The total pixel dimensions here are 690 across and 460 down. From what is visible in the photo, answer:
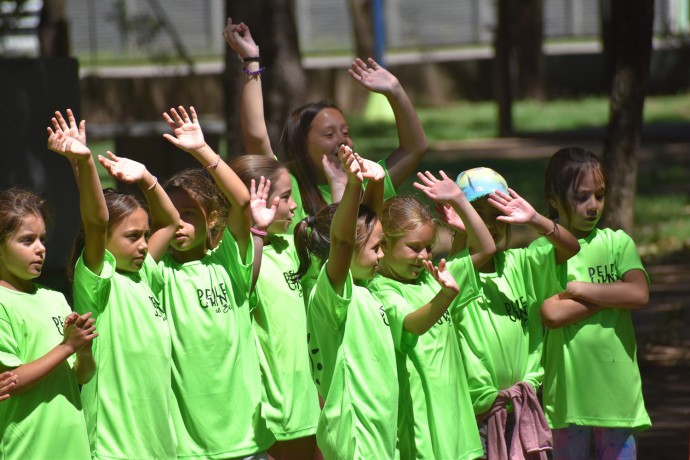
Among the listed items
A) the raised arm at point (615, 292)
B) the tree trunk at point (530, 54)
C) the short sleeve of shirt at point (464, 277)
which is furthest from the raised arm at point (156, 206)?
the tree trunk at point (530, 54)

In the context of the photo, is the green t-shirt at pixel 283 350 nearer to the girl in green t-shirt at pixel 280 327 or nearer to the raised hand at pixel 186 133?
the girl in green t-shirt at pixel 280 327

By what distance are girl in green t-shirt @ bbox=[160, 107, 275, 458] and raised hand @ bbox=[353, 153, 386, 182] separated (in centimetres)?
53

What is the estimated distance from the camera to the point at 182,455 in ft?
15.4

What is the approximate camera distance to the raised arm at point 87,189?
13.8 feet

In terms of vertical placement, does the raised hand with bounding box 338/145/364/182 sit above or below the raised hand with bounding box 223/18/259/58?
below

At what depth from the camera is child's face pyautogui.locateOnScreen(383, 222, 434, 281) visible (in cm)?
472

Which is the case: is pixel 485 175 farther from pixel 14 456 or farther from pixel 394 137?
pixel 394 137

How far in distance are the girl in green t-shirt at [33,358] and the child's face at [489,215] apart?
5.52 feet

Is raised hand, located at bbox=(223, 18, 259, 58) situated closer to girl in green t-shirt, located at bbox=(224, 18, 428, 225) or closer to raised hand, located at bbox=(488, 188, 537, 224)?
girl in green t-shirt, located at bbox=(224, 18, 428, 225)

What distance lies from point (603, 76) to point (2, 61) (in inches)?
732

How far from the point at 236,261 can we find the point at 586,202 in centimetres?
150

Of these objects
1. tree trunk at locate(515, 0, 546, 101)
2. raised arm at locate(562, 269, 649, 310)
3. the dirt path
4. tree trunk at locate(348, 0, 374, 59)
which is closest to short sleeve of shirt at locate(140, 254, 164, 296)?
raised arm at locate(562, 269, 649, 310)

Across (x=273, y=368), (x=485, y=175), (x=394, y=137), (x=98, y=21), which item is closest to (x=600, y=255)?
(x=485, y=175)

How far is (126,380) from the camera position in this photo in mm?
4496
